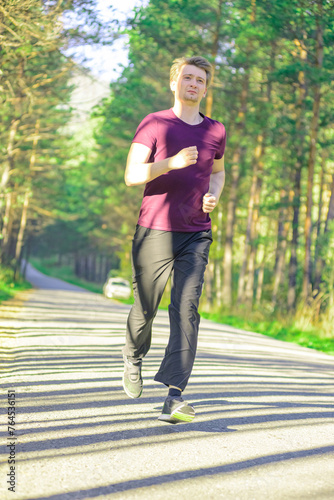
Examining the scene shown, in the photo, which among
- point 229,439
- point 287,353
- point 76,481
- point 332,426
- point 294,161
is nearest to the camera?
point 76,481

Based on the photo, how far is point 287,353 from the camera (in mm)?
9367

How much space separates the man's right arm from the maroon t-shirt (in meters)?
0.06

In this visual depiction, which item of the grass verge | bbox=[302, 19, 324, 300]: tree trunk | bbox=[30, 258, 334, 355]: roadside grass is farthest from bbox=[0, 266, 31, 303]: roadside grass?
the grass verge

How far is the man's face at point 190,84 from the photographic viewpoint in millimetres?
4242

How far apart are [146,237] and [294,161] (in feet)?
58.5

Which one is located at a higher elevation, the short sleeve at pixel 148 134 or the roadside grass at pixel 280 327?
the short sleeve at pixel 148 134

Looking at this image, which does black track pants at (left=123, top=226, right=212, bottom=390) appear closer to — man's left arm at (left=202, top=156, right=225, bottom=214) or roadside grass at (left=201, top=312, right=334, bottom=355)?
man's left arm at (left=202, top=156, right=225, bottom=214)

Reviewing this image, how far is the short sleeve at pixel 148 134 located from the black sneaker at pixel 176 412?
1598 millimetres

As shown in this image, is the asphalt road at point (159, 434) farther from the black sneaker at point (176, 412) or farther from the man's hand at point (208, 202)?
the man's hand at point (208, 202)

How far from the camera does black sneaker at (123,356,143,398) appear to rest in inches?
171

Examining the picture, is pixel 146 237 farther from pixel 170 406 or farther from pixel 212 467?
pixel 212 467

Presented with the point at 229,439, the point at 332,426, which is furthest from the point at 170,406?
the point at 332,426

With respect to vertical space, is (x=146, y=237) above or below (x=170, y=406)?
above

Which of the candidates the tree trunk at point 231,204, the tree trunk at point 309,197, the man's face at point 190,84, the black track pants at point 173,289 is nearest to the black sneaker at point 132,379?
the black track pants at point 173,289
